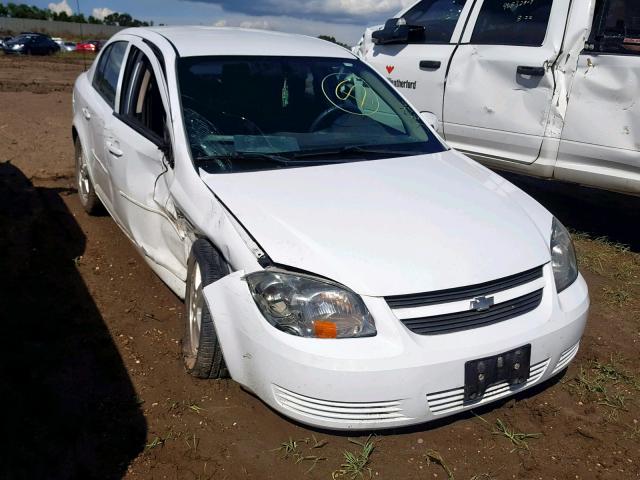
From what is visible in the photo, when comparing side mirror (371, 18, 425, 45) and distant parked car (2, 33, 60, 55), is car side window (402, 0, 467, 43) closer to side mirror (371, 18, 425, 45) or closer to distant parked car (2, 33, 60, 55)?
side mirror (371, 18, 425, 45)

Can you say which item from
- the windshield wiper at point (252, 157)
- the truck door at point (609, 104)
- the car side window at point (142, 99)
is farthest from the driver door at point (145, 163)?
the truck door at point (609, 104)

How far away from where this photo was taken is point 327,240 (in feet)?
8.10

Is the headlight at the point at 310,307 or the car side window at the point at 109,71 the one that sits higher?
the car side window at the point at 109,71

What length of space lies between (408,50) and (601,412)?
3988mm

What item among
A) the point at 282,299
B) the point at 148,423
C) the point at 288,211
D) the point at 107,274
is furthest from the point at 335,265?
the point at 107,274

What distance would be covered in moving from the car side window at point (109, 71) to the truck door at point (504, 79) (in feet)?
9.10

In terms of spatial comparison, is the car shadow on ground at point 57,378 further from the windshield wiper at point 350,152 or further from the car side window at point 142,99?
the windshield wiper at point 350,152

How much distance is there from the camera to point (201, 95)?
3.34 metres

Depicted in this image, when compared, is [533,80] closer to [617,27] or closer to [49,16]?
[617,27]

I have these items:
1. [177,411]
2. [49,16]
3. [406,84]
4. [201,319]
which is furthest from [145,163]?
[49,16]

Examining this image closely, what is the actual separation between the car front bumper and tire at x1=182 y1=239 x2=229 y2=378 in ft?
0.47

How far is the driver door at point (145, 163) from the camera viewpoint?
126 inches

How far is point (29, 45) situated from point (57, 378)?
36401 millimetres

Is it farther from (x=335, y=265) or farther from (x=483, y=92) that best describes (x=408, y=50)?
(x=335, y=265)
